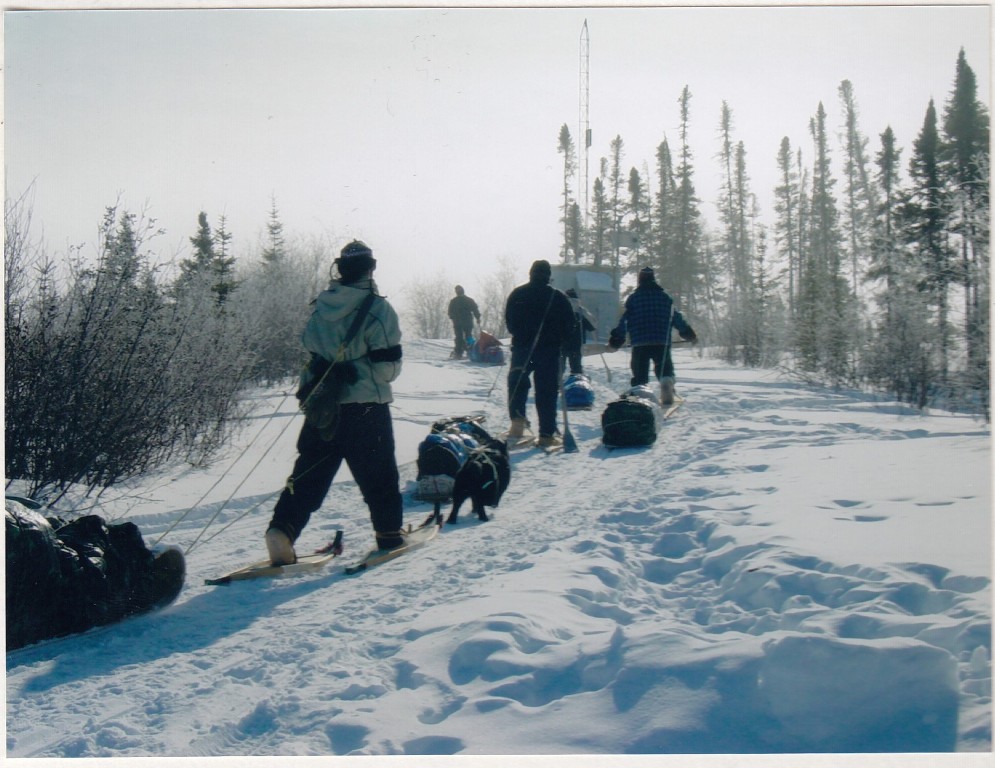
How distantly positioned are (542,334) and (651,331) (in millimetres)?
2396

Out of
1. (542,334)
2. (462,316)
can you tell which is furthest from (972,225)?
(462,316)

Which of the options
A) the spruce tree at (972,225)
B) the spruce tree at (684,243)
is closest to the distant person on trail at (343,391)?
the spruce tree at (972,225)

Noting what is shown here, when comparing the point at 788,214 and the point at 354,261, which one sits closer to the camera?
the point at 354,261

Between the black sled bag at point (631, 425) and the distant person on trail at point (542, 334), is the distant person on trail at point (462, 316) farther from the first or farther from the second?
the black sled bag at point (631, 425)

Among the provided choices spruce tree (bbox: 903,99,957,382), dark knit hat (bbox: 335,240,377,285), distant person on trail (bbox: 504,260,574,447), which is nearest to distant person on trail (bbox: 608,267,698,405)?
distant person on trail (bbox: 504,260,574,447)

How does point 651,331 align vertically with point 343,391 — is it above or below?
above

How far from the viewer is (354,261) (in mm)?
4730

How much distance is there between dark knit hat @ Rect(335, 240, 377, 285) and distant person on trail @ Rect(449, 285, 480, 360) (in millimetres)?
15965

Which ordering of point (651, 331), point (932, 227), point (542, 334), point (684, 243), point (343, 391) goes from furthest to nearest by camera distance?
point (684, 243) < point (932, 227) < point (651, 331) < point (542, 334) < point (343, 391)

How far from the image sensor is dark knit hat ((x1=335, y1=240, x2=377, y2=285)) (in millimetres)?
4719

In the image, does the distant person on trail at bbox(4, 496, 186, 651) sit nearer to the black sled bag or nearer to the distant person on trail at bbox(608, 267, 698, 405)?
the black sled bag

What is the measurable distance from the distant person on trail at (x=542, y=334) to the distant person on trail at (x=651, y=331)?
190 cm

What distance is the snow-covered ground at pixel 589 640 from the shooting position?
8.63 feet

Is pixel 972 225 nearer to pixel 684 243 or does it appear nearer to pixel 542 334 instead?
pixel 542 334
